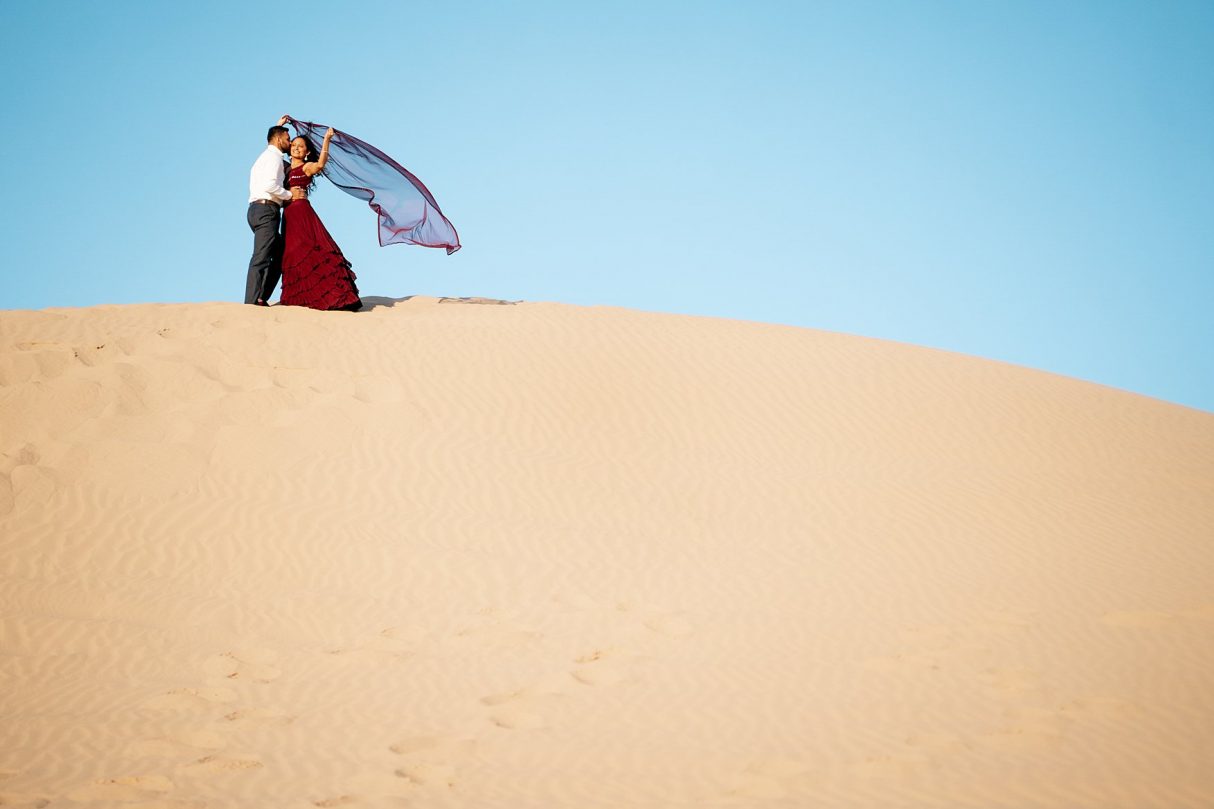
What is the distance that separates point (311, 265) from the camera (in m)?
11.7

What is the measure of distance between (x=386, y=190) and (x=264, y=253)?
1879mm

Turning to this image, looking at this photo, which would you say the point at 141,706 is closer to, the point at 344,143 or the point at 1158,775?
the point at 1158,775

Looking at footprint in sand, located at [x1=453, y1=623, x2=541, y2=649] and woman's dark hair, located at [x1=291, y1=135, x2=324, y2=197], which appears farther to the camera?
woman's dark hair, located at [x1=291, y1=135, x2=324, y2=197]

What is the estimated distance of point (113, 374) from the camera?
9.48m

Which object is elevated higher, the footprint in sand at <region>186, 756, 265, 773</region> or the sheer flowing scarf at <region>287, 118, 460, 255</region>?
the sheer flowing scarf at <region>287, 118, 460, 255</region>

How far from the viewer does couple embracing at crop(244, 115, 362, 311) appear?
36.9 feet

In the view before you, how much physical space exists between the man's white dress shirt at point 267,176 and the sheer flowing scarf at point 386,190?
617mm

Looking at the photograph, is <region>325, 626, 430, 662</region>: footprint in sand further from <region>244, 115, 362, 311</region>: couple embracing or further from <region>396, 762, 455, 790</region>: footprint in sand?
<region>244, 115, 362, 311</region>: couple embracing

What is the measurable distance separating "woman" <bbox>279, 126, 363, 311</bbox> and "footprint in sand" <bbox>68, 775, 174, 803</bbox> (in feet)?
26.5

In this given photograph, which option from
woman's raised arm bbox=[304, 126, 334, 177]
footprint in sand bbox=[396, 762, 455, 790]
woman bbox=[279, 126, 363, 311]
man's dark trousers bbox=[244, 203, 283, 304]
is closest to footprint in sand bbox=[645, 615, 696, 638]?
footprint in sand bbox=[396, 762, 455, 790]

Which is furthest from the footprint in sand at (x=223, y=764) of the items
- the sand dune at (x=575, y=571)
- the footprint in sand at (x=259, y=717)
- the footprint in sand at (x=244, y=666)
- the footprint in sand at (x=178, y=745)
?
the footprint in sand at (x=244, y=666)

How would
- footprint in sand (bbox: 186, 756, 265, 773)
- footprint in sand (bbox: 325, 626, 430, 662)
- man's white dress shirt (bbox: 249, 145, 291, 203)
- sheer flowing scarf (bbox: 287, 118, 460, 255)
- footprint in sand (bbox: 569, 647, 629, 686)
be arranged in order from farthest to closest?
sheer flowing scarf (bbox: 287, 118, 460, 255) < man's white dress shirt (bbox: 249, 145, 291, 203) < footprint in sand (bbox: 325, 626, 430, 662) < footprint in sand (bbox: 569, 647, 629, 686) < footprint in sand (bbox: 186, 756, 265, 773)

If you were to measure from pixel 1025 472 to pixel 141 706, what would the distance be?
8.50m

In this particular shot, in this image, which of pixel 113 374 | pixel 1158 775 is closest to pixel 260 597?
pixel 113 374
